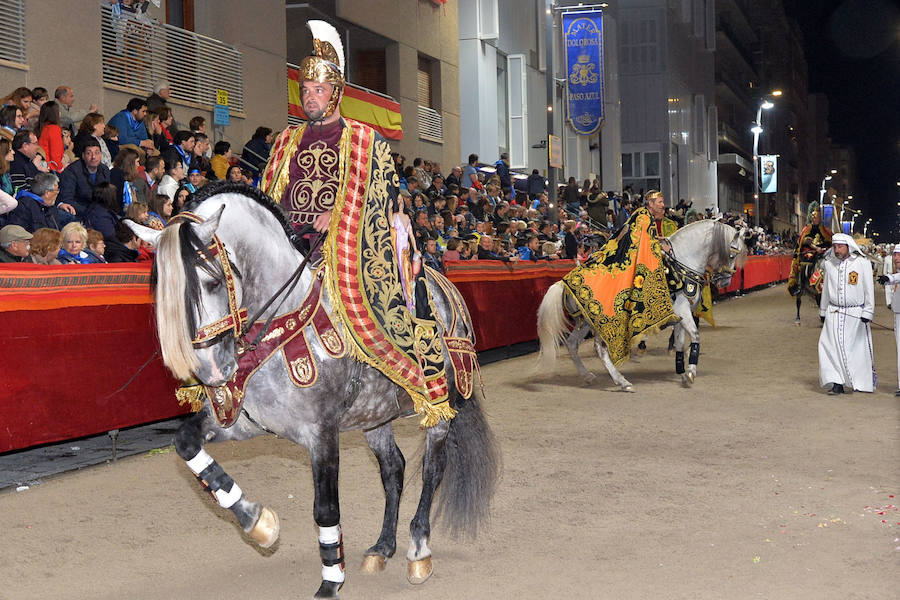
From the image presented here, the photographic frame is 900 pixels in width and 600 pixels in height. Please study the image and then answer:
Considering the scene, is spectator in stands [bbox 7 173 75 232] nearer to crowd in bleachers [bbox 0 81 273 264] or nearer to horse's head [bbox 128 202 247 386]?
crowd in bleachers [bbox 0 81 273 264]

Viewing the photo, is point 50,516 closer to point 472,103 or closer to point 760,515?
point 760,515

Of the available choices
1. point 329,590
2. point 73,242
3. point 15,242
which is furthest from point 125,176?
point 329,590

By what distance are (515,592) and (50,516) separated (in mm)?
3509

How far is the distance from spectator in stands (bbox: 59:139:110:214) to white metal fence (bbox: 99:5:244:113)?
14.6 ft

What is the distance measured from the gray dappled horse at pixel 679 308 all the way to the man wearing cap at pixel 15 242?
6347 mm

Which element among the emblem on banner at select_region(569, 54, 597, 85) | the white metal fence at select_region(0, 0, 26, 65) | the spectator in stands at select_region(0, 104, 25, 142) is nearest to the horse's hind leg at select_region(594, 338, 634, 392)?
the spectator in stands at select_region(0, 104, 25, 142)

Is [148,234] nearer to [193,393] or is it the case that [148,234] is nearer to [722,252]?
[193,393]

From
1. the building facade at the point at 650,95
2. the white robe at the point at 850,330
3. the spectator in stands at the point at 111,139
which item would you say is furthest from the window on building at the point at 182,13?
the building facade at the point at 650,95

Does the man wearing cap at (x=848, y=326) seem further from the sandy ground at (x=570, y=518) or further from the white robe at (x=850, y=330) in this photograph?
the sandy ground at (x=570, y=518)

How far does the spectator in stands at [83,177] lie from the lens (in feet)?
35.1

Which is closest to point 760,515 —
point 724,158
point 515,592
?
point 515,592

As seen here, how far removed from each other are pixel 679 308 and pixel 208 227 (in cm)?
977

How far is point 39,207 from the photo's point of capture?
9750 millimetres

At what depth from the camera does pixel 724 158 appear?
241 ft
